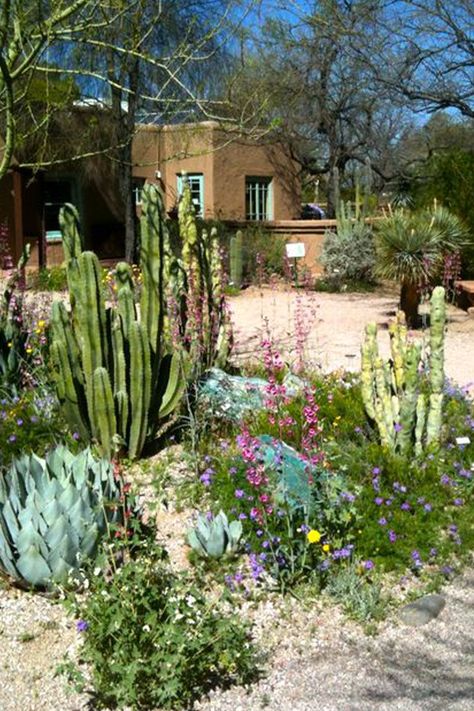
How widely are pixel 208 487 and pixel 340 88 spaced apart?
1851 centimetres

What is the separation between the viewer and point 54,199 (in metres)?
17.4

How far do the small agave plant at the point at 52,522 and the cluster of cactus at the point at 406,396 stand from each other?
1.65m

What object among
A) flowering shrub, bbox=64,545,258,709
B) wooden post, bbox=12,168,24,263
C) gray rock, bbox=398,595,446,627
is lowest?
gray rock, bbox=398,595,446,627

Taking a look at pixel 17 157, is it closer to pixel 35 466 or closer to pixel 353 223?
pixel 353 223

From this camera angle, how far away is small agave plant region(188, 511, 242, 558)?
3.63 m

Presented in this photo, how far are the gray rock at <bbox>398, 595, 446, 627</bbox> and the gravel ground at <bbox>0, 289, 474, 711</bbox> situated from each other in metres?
0.03

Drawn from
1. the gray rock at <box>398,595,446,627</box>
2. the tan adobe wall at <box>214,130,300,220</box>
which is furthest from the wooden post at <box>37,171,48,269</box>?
the gray rock at <box>398,595,446,627</box>

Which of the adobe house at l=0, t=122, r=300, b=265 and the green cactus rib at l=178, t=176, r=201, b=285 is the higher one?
the adobe house at l=0, t=122, r=300, b=265

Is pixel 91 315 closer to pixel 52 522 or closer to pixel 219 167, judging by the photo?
pixel 52 522

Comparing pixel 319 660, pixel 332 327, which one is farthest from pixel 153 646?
pixel 332 327

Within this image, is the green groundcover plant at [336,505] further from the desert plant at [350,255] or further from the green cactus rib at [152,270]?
the desert plant at [350,255]

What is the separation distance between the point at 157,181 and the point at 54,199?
3.13 m

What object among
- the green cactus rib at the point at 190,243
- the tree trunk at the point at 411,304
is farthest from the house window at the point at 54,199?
the green cactus rib at the point at 190,243

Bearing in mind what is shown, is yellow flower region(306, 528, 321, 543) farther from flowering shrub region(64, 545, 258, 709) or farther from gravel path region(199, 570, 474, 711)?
flowering shrub region(64, 545, 258, 709)
